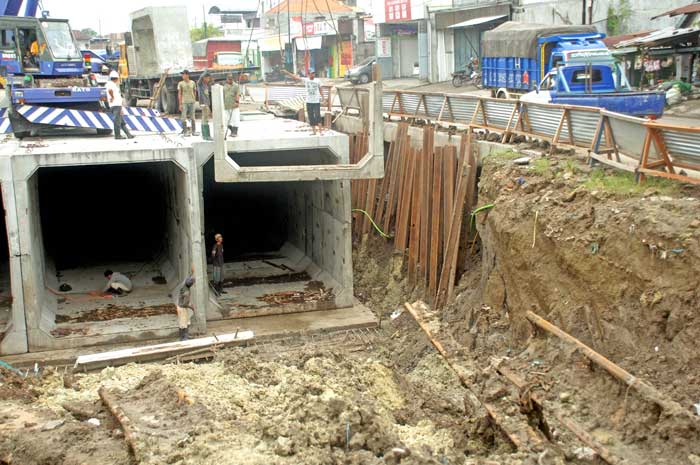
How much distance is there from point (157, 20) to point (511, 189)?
61.7ft

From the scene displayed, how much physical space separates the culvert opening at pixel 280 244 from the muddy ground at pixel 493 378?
3.25m

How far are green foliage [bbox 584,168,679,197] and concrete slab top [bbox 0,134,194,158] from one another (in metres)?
7.63

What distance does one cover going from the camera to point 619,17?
30.2 meters

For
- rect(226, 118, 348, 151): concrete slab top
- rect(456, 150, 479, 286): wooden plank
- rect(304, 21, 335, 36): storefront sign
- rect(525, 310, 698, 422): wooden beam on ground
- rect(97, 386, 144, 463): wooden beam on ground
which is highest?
rect(304, 21, 335, 36): storefront sign

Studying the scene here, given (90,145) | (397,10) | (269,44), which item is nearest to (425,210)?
(90,145)

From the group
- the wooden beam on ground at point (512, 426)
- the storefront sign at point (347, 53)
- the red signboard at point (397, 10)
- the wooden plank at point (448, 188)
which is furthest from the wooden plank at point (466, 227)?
the storefront sign at point (347, 53)

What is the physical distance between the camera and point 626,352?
9.61m

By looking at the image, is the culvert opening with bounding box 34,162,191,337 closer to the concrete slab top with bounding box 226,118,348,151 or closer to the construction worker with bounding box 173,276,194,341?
the construction worker with bounding box 173,276,194,341

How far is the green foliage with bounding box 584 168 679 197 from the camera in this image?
1082 centimetres

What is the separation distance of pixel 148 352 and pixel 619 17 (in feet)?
77.1

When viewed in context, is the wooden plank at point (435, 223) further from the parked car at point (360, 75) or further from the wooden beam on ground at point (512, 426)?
the parked car at point (360, 75)

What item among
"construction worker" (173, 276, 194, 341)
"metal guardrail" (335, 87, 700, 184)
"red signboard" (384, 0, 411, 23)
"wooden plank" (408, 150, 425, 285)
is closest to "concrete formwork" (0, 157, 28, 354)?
"construction worker" (173, 276, 194, 341)

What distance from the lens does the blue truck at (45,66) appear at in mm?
18344

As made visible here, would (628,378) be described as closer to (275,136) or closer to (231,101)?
(275,136)
